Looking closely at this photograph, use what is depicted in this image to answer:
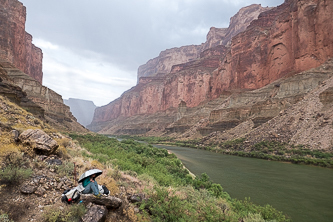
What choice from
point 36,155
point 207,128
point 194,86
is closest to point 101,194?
point 36,155

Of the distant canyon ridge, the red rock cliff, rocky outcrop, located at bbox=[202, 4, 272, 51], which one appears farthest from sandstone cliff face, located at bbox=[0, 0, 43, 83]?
rocky outcrop, located at bbox=[202, 4, 272, 51]

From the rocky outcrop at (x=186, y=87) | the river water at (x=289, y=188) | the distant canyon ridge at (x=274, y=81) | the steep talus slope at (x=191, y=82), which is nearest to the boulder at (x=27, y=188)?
the river water at (x=289, y=188)

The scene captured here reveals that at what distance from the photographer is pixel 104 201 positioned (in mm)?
5332

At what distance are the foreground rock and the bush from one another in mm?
1875

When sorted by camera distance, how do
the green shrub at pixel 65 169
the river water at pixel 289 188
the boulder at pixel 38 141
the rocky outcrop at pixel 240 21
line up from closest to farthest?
the green shrub at pixel 65 169, the boulder at pixel 38 141, the river water at pixel 289 188, the rocky outcrop at pixel 240 21

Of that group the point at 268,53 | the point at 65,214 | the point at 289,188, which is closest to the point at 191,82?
the point at 268,53

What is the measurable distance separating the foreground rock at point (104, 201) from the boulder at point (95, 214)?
0.14m

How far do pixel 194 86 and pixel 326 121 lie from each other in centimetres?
8913

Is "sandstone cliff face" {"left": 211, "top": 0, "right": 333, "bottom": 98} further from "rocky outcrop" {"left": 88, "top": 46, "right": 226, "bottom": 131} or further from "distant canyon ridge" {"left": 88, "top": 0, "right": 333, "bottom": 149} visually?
"rocky outcrop" {"left": 88, "top": 46, "right": 226, "bottom": 131}

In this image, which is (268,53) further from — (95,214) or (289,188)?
(95,214)

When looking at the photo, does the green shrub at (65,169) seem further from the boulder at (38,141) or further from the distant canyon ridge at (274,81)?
the distant canyon ridge at (274,81)

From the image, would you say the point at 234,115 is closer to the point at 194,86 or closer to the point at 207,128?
the point at 207,128

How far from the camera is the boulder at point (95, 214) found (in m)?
4.79

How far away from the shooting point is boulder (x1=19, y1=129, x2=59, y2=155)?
684cm
